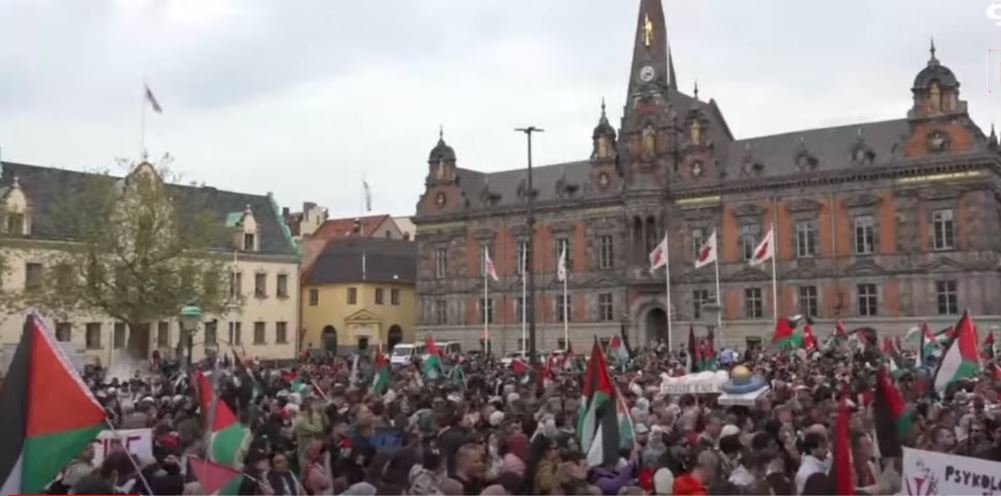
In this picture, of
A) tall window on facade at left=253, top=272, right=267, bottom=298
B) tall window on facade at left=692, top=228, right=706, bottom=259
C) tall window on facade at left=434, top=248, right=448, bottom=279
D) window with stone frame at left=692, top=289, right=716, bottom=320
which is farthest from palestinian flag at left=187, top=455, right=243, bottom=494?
tall window on facade at left=434, top=248, right=448, bottom=279

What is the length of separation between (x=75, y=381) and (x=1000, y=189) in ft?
186

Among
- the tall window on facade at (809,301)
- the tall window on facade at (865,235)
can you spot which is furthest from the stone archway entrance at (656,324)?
the tall window on facade at (865,235)

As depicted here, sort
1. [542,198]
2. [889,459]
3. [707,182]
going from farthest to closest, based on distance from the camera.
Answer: [542,198]
[707,182]
[889,459]

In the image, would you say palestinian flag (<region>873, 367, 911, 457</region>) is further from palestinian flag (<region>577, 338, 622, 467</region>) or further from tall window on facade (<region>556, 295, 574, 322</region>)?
tall window on facade (<region>556, 295, 574, 322</region>)

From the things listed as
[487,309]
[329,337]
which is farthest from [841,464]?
[329,337]

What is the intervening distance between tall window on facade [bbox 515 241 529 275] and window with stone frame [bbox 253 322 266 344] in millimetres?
17773

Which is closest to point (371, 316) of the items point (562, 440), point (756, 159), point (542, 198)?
point (542, 198)

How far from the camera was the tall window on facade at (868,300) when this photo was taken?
186 ft

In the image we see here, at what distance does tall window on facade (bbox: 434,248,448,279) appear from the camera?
7406cm

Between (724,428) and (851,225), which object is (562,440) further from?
(851,225)

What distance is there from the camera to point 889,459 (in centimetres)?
1070

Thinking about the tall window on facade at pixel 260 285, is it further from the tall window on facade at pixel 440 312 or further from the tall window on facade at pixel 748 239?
the tall window on facade at pixel 748 239

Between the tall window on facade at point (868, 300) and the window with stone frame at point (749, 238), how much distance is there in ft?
22.3

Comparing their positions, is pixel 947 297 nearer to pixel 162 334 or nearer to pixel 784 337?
pixel 784 337
